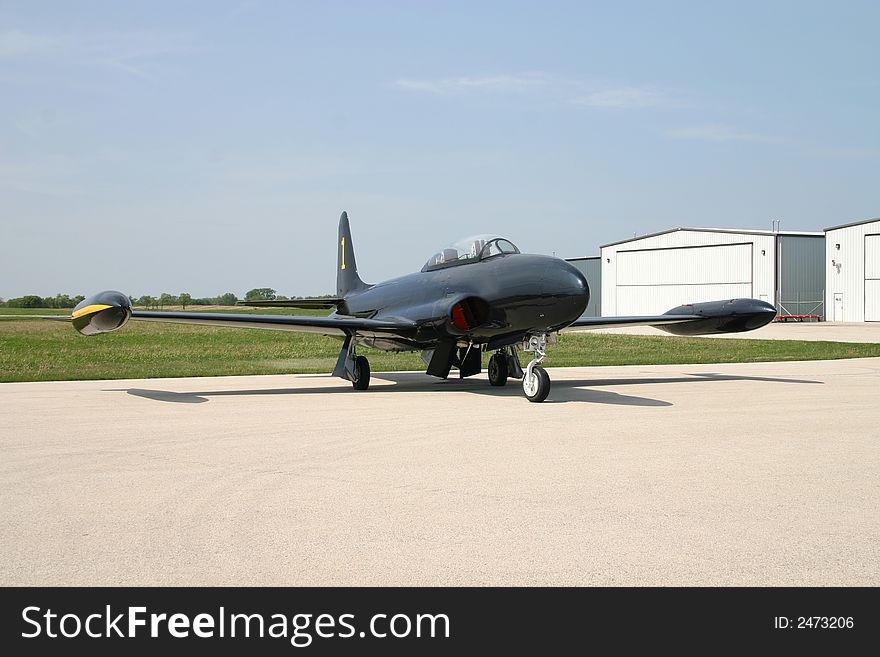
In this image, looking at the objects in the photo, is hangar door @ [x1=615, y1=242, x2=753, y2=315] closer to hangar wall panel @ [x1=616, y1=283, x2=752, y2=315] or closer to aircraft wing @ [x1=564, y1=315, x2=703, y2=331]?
hangar wall panel @ [x1=616, y1=283, x2=752, y2=315]

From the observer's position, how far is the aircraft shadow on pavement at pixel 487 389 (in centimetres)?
1515

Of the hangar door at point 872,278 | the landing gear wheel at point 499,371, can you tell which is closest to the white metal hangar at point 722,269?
the hangar door at point 872,278

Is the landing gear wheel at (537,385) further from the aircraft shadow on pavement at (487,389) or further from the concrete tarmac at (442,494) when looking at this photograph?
the concrete tarmac at (442,494)

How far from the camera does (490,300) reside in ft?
51.3

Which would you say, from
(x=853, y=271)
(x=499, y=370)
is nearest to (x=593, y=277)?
(x=853, y=271)

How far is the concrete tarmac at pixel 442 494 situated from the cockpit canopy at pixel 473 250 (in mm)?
3746

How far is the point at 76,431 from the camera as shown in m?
10.8

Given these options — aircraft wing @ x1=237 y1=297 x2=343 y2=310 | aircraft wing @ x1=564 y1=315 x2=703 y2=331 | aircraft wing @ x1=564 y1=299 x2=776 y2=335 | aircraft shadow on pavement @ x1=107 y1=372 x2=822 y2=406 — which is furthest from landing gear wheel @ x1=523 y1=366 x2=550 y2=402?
aircraft wing @ x1=237 y1=297 x2=343 y2=310

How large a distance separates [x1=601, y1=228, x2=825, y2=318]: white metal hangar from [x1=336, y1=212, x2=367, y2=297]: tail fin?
42.2 m

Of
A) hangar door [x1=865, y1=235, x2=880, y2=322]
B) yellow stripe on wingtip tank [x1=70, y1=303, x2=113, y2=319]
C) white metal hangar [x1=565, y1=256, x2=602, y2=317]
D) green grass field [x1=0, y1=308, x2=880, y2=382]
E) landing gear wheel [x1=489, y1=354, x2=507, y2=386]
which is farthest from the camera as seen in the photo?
white metal hangar [x1=565, y1=256, x2=602, y2=317]

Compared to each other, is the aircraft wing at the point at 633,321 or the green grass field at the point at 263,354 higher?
the aircraft wing at the point at 633,321

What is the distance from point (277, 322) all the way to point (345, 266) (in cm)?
743

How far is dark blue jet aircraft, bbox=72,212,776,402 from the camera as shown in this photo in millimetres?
14828
